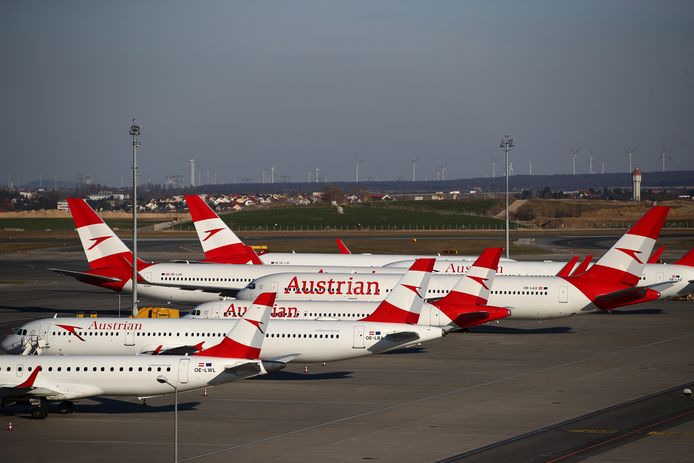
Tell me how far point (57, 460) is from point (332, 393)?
1650 centimetres

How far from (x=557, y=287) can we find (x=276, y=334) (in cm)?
2513

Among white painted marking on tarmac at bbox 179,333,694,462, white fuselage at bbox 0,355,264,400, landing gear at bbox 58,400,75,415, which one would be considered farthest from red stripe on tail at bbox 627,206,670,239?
landing gear at bbox 58,400,75,415

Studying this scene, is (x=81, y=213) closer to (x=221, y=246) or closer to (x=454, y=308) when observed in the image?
(x=221, y=246)

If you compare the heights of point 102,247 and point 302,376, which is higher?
point 102,247

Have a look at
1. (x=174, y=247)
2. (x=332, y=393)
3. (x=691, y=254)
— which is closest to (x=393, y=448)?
(x=332, y=393)

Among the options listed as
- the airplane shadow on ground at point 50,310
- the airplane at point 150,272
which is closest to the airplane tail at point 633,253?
the airplane at point 150,272

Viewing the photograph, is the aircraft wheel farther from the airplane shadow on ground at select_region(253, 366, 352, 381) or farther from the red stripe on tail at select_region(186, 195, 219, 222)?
the red stripe on tail at select_region(186, 195, 219, 222)

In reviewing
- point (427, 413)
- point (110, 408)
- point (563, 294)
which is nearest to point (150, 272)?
point (563, 294)

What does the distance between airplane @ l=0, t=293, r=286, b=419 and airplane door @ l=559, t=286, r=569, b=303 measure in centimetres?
3128

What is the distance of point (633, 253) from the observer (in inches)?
2803

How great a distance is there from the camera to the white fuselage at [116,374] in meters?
44.0

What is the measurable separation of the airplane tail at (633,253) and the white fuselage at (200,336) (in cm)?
2244

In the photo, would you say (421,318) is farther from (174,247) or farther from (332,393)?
(174,247)

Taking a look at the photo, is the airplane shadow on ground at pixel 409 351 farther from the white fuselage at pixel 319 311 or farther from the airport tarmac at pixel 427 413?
the white fuselage at pixel 319 311
